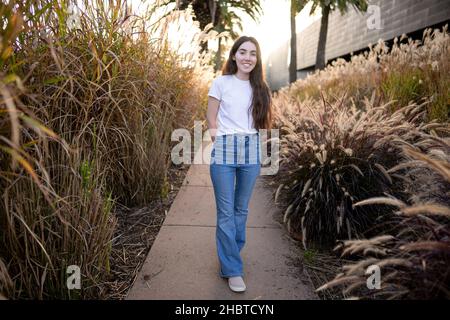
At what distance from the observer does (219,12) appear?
16312 millimetres

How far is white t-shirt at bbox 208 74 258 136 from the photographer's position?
96.7 inches

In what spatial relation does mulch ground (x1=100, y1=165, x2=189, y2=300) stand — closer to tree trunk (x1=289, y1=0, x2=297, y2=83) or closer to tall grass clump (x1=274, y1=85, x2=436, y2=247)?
tall grass clump (x1=274, y1=85, x2=436, y2=247)

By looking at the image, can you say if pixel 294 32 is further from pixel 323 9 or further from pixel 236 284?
pixel 236 284

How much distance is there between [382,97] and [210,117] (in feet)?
10.5

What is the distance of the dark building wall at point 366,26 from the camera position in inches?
466

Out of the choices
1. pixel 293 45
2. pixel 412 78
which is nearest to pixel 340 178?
pixel 412 78

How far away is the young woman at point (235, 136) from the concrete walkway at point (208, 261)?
0.16 metres

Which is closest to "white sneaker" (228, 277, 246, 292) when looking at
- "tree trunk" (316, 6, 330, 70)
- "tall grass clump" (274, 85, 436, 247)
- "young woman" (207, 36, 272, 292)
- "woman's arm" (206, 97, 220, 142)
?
"young woman" (207, 36, 272, 292)

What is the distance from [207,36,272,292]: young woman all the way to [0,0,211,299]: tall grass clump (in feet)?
2.38

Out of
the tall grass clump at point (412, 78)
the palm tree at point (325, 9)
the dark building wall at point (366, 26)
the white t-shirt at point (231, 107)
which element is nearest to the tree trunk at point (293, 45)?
the palm tree at point (325, 9)

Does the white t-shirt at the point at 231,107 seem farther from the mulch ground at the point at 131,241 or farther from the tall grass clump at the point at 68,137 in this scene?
the mulch ground at the point at 131,241

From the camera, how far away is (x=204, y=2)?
14.9 meters
